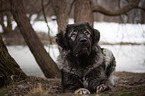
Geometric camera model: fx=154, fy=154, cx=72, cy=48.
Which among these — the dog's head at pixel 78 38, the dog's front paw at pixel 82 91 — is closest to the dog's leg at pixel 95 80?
the dog's front paw at pixel 82 91

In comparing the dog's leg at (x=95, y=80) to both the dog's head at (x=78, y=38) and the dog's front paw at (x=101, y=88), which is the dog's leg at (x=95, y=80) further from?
the dog's head at (x=78, y=38)

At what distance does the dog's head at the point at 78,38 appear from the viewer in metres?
3.25


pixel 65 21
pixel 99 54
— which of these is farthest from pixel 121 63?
pixel 99 54

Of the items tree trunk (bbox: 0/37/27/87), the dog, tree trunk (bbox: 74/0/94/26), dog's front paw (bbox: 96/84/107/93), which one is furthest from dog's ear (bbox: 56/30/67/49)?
tree trunk (bbox: 74/0/94/26)

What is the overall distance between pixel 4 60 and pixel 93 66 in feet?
7.84

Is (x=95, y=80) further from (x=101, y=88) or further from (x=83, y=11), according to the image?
(x=83, y=11)

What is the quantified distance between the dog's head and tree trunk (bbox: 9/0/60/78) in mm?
2653

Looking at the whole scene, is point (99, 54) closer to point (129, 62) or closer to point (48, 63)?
point (48, 63)

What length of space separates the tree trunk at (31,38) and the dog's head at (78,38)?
8.70 feet

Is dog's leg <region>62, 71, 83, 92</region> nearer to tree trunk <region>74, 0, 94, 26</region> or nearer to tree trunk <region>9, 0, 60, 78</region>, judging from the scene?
tree trunk <region>9, 0, 60, 78</region>

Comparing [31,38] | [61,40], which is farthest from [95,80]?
→ [31,38]

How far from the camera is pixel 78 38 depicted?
3283mm

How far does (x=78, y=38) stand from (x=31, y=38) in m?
3.38

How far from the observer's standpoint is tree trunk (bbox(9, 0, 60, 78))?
591 cm
